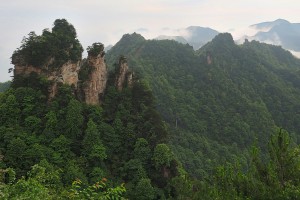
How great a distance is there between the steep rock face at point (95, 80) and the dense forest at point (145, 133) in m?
0.72

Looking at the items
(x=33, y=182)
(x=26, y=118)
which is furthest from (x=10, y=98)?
(x=33, y=182)

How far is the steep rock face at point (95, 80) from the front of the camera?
1453 inches

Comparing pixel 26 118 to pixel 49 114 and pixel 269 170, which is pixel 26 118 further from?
pixel 269 170

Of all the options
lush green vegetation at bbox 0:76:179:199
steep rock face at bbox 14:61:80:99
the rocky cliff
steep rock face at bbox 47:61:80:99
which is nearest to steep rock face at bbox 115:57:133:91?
the rocky cliff

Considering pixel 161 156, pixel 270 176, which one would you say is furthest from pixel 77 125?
pixel 270 176

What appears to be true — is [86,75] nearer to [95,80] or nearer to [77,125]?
[95,80]

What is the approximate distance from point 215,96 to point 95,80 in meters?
53.3

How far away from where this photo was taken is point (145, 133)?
36719 mm

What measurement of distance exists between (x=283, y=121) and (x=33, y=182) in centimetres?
7923

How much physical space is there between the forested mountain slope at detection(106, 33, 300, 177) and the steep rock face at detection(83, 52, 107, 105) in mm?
23766

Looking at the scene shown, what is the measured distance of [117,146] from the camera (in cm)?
3466

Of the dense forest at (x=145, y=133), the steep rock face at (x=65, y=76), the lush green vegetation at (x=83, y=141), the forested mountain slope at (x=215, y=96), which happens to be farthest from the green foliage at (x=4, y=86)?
the lush green vegetation at (x=83, y=141)

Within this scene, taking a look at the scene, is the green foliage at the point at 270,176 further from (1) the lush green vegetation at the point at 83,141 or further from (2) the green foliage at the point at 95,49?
(2) the green foliage at the point at 95,49

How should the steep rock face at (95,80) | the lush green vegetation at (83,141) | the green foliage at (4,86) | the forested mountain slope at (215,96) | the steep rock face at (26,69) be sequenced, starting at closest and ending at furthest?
1. the lush green vegetation at (83,141)
2. the steep rock face at (26,69)
3. the steep rock face at (95,80)
4. the forested mountain slope at (215,96)
5. the green foliage at (4,86)
